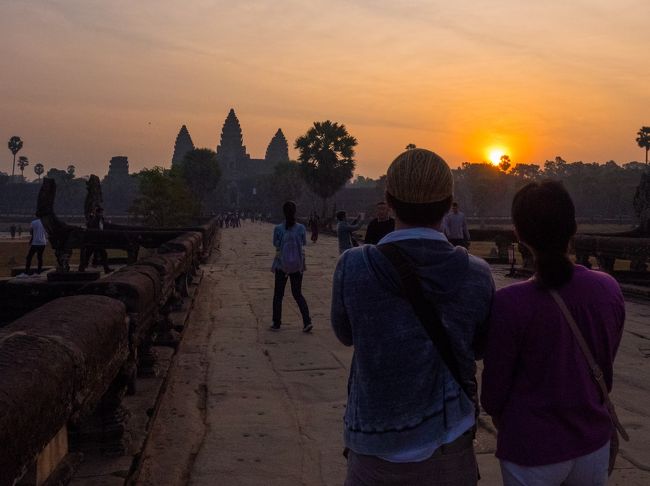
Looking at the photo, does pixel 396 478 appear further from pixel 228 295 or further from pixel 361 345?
pixel 228 295

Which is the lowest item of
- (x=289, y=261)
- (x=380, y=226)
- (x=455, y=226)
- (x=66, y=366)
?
(x=289, y=261)

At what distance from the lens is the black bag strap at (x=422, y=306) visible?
6.33 ft

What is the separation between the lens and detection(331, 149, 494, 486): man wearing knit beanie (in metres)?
1.95

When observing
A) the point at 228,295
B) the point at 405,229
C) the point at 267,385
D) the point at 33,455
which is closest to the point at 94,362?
the point at 33,455

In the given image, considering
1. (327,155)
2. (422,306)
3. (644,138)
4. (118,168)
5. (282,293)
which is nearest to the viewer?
(422,306)

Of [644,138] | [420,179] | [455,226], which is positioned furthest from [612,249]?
[644,138]

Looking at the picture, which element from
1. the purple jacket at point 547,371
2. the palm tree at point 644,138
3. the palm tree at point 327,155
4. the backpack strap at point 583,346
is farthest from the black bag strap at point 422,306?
the palm tree at point 644,138

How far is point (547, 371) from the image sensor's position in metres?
2.00

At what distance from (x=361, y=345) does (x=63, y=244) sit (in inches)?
441

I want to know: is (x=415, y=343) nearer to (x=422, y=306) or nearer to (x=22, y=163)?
(x=422, y=306)

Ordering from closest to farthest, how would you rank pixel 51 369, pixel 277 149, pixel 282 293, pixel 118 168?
pixel 51 369
pixel 282 293
pixel 118 168
pixel 277 149

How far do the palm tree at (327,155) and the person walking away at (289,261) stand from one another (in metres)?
47.4

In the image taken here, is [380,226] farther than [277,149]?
No

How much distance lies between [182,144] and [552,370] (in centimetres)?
19196
